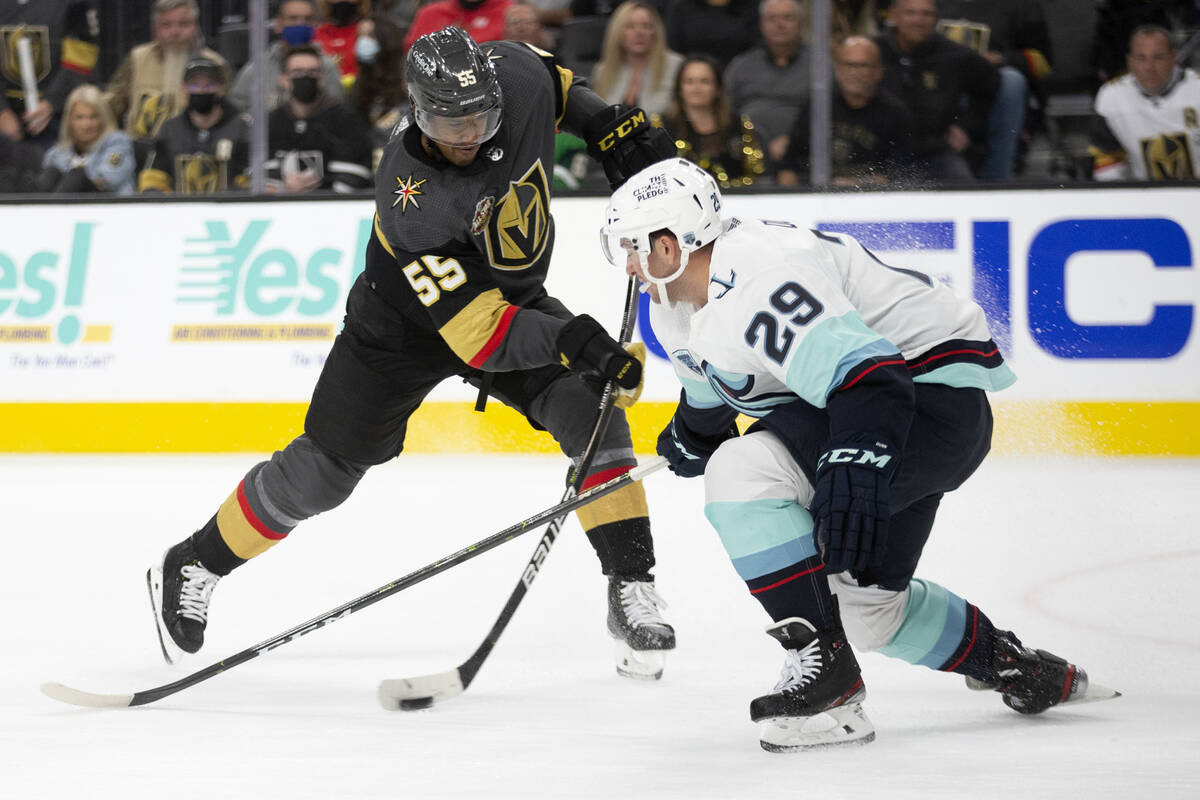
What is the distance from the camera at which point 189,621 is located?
2867 mm

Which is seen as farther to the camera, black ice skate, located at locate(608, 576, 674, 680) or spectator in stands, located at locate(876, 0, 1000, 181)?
spectator in stands, located at locate(876, 0, 1000, 181)

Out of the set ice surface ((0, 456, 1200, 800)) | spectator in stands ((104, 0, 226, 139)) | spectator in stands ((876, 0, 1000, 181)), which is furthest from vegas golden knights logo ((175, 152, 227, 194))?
spectator in stands ((876, 0, 1000, 181))

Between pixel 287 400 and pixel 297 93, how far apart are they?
126 centimetres

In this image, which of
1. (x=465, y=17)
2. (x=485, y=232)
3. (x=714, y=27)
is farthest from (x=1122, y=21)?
(x=485, y=232)

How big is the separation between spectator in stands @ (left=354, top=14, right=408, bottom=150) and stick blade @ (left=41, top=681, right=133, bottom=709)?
347 cm

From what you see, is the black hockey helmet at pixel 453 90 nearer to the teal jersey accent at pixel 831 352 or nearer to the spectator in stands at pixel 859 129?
the teal jersey accent at pixel 831 352

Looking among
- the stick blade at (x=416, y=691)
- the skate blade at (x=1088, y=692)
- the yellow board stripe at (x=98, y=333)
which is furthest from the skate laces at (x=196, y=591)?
the yellow board stripe at (x=98, y=333)

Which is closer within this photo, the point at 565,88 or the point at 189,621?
the point at 189,621

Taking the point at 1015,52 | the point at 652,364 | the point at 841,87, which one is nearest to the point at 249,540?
the point at 652,364

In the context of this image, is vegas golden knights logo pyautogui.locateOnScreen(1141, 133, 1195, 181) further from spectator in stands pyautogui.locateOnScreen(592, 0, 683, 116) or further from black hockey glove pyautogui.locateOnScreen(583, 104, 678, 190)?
black hockey glove pyautogui.locateOnScreen(583, 104, 678, 190)

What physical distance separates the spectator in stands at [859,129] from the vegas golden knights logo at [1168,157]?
0.82 meters

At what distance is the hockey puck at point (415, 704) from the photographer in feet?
8.20

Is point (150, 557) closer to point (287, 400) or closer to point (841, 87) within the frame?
point (287, 400)

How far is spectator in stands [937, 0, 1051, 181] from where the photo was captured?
5.20 m
